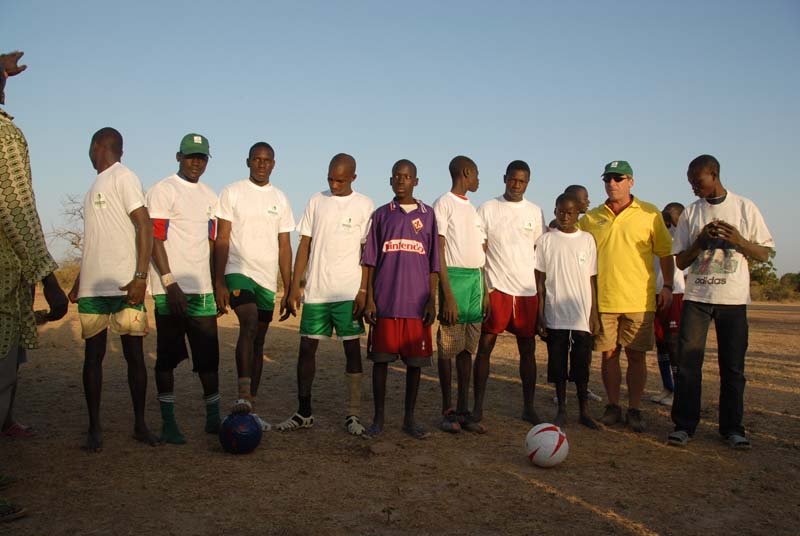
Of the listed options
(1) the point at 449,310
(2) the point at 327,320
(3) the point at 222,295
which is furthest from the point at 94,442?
(1) the point at 449,310

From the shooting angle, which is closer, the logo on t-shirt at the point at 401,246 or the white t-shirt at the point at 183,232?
the white t-shirt at the point at 183,232

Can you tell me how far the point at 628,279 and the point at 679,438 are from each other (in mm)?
1624

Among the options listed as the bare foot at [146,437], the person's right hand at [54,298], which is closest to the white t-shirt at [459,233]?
the bare foot at [146,437]

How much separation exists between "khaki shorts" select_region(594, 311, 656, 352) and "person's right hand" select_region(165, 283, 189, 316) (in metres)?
4.11

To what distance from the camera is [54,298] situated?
4.39m

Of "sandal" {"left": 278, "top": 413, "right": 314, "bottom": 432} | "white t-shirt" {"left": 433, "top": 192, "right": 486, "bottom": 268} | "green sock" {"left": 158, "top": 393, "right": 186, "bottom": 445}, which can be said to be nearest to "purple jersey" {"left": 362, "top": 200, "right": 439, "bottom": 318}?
"white t-shirt" {"left": 433, "top": 192, "right": 486, "bottom": 268}

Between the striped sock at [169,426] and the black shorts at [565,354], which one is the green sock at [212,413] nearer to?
the striped sock at [169,426]

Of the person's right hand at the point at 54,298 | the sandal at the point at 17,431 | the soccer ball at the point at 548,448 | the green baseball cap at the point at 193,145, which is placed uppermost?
the green baseball cap at the point at 193,145

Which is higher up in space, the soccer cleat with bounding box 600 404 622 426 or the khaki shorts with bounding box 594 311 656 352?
the khaki shorts with bounding box 594 311 656 352

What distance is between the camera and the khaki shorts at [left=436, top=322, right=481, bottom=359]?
6.44m

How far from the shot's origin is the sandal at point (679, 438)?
234 inches

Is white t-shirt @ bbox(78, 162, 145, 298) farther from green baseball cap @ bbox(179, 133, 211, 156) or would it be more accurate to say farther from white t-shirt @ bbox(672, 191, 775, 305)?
white t-shirt @ bbox(672, 191, 775, 305)

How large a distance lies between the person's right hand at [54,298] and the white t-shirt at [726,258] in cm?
543

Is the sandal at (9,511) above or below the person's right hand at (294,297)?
below
